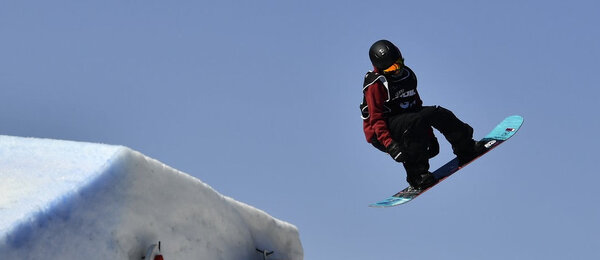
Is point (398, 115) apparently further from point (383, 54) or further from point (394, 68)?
point (383, 54)

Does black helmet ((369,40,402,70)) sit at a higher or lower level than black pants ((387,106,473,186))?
higher

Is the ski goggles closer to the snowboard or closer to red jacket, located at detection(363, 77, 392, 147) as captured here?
red jacket, located at detection(363, 77, 392, 147)

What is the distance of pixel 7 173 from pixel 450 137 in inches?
298

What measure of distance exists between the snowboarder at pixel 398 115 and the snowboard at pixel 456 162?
44 cm

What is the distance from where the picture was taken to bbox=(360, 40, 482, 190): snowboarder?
11.2 metres

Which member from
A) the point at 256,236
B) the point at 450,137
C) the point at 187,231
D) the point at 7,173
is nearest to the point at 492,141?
the point at 450,137

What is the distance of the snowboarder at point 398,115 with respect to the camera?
11.2 meters

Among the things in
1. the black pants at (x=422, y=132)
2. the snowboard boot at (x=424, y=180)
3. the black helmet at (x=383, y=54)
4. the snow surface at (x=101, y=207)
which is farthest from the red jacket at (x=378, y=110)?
the snow surface at (x=101, y=207)

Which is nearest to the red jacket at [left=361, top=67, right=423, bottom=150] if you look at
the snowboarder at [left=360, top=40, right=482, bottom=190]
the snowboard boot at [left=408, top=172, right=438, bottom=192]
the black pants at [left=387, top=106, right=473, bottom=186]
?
the snowboarder at [left=360, top=40, right=482, bottom=190]

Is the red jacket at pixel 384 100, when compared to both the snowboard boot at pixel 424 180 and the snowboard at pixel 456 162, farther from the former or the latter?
the snowboard at pixel 456 162

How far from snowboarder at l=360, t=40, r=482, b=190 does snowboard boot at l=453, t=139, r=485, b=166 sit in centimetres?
61

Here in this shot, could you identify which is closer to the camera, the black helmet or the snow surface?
the snow surface

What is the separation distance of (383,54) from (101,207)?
633 cm

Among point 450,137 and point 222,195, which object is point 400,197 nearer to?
point 450,137
